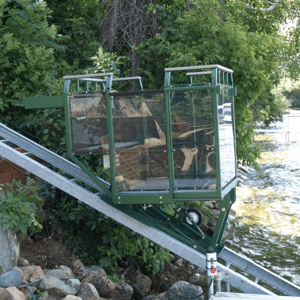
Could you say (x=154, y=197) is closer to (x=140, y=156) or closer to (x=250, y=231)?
(x=140, y=156)

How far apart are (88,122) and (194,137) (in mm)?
1519

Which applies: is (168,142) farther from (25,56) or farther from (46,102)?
(25,56)

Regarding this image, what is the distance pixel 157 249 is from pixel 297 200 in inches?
320

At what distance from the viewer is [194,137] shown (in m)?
6.87

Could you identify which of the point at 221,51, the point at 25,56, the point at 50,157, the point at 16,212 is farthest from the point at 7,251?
the point at 221,51

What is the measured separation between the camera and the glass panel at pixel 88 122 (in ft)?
23.9

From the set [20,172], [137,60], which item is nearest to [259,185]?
[137,60]

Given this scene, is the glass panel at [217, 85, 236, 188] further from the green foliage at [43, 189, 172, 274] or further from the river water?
the river water

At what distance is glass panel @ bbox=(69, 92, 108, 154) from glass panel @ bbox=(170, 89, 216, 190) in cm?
103

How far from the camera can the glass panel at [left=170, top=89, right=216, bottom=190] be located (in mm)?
6793

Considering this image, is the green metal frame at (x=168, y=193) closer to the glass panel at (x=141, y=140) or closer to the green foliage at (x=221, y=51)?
the glass panel at (x=141, y=140)

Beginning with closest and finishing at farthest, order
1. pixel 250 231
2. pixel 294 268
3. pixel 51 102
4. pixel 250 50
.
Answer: pixel 51 102
pixel 294 268
pixel 250 50
pixel 250 231

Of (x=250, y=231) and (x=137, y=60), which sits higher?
(x=137, y=60)

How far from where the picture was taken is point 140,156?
7.08 meters
